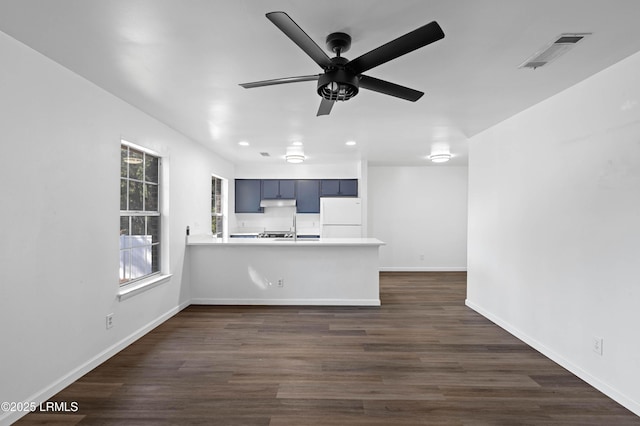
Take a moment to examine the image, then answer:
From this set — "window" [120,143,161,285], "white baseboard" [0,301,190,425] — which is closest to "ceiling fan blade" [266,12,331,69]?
"window" [120,143,161,285]

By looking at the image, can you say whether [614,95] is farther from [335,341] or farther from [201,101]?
[201,101]

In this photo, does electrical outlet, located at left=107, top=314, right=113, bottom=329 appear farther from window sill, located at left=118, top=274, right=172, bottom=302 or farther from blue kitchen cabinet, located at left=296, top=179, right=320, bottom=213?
blue kitchen cabinet, located at left=296, top=179, right=320, bottom=213

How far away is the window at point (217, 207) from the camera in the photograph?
6312 mm

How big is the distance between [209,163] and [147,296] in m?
2.63

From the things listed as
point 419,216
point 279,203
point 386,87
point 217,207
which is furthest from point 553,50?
point 217,207

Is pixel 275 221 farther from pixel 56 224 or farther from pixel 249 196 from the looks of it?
pixel 56 224

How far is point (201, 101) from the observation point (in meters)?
3.08

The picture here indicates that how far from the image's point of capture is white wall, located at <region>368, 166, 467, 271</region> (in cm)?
720

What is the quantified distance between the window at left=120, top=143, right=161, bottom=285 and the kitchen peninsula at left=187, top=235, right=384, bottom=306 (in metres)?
0.74

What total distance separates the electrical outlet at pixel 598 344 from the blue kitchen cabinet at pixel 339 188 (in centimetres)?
495

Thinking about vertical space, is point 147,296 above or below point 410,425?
above

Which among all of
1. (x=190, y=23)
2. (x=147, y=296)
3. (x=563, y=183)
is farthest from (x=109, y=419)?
(x=563, y=183)

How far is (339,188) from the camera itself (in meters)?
7.07

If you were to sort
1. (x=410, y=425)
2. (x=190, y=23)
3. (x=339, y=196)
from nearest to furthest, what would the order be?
(x=190, y=23) → (x=410, y=425) → (x=339, y=196)
